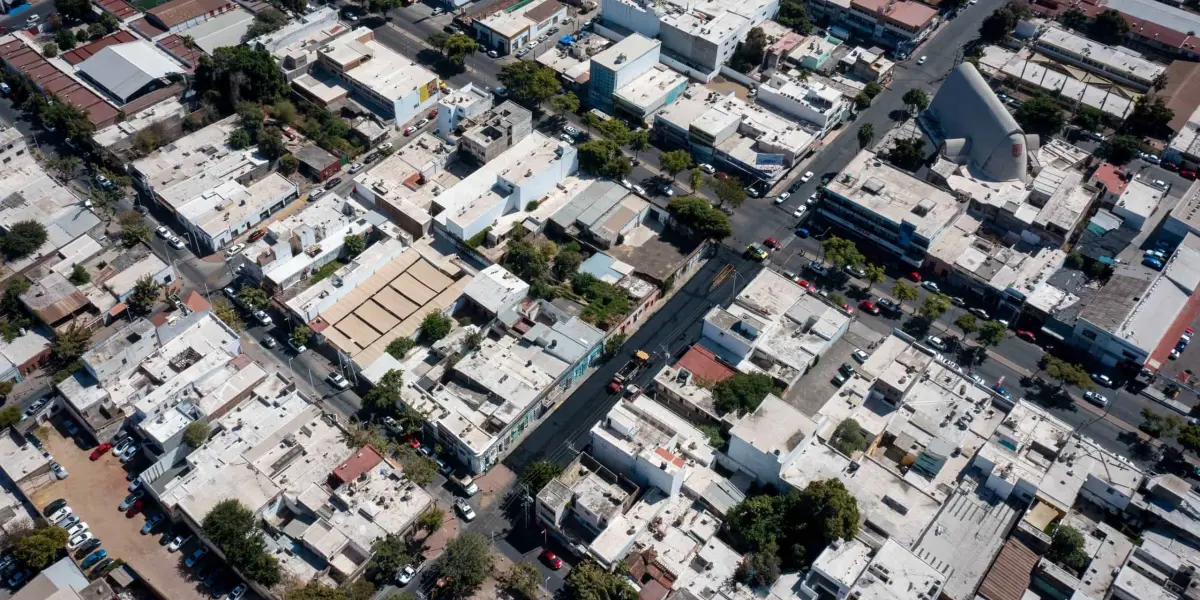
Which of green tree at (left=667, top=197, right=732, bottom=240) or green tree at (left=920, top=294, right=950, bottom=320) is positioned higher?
green tree at (left=920, top=294, right=950, bottom=320)

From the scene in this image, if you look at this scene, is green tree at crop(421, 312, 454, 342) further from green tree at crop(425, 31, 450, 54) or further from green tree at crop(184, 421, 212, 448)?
green tree at crop(425, 31, 450, 54)

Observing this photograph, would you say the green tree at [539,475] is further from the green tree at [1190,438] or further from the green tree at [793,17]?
the green tree at [793,17]

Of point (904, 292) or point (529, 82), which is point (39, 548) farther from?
point (904, 292)

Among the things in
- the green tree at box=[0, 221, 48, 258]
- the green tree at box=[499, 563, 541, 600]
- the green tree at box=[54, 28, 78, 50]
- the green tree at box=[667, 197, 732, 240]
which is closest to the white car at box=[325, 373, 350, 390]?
the green tree at box=[499, 563, 541, 600]

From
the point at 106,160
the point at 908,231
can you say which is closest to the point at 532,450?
the point at 908,231

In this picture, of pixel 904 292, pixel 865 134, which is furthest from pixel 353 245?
pixel 865 134

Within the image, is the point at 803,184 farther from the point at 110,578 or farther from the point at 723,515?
the point at 110,578
